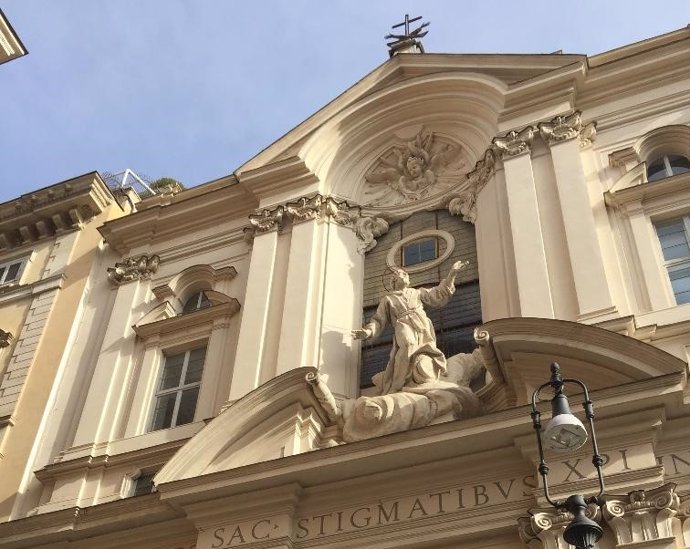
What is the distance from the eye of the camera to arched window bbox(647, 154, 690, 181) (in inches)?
570

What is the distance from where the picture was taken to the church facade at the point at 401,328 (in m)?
10.4

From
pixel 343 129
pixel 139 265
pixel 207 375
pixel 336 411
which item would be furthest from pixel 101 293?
pixel 336 411

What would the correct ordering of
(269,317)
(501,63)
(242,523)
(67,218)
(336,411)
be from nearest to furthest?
(242,523)
(336,411)
(269,317)
(501,63)
(67,218)

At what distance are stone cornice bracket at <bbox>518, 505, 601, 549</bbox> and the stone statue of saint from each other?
2643 mm

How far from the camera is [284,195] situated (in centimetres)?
1683

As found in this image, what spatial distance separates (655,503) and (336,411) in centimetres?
426

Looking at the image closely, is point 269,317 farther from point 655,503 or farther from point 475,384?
point 655,503

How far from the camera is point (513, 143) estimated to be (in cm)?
1505

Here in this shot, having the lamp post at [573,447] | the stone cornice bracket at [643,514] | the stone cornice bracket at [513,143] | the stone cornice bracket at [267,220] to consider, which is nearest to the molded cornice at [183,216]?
the stone cornice bracket at [267,220]

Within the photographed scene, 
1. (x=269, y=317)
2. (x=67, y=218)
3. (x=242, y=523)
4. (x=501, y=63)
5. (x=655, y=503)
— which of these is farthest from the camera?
(x=67, y=218)

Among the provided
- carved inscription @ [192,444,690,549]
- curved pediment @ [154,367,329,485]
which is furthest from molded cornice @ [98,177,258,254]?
carved inscription @ [192,444,690,549]

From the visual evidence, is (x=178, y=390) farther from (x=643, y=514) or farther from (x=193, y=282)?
(x=643, y=514)

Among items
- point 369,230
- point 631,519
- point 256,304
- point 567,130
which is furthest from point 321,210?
point 631,519

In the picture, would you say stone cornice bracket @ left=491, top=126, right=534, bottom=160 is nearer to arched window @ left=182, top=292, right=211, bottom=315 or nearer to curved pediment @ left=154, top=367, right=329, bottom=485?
curved pediment @ left=154, top=367, right=329, bottom=485
